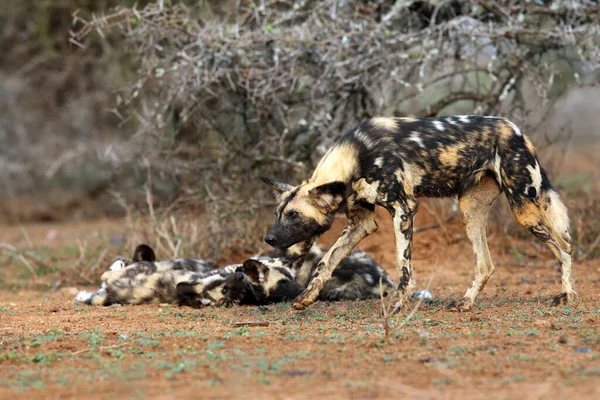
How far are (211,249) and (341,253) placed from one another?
2.84 meters

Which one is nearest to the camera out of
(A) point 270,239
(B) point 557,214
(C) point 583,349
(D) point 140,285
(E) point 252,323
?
(C) point 583,349

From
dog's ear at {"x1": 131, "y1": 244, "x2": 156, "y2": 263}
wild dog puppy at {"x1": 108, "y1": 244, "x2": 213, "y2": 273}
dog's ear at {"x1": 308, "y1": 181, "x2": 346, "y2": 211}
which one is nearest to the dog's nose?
dog's ear at {"x1": 308, "y1": 181, "x2": 346, "y2": 211}

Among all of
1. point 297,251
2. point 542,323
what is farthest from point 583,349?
point 297,251

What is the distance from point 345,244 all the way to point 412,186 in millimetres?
653

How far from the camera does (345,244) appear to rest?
589 centimetres

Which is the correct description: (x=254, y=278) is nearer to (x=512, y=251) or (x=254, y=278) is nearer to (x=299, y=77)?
(x=299, y=77)

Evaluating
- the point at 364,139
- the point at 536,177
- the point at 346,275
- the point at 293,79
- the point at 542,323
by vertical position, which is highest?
the point at 293,79

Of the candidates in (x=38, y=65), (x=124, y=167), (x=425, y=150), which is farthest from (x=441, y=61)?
(x=38, y=65)

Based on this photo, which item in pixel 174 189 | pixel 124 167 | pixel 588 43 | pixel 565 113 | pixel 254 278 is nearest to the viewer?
pixel 254 278

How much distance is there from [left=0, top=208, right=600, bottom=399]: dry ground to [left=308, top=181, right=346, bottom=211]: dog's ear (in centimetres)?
77

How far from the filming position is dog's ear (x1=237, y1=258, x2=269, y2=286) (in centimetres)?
661

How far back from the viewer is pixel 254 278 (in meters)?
6.65

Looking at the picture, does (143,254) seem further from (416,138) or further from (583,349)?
(583,349)

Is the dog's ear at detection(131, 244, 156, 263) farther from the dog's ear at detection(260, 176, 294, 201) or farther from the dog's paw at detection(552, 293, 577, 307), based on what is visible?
the dog's paw at detection(552, 293, 577, 307)
